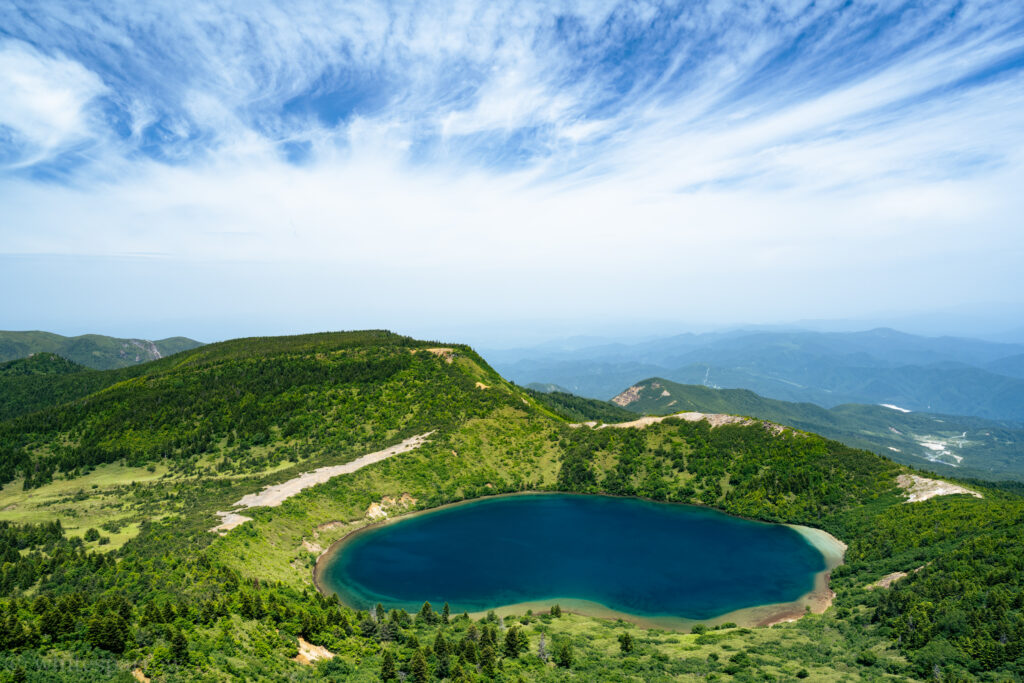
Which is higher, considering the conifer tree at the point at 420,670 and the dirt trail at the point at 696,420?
the dirt trail at the point at 696,420

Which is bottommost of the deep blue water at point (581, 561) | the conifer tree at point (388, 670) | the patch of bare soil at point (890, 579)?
the deep blue water at point (581, 561)

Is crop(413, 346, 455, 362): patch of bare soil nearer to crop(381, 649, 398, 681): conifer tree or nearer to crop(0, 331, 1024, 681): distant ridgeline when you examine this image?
crop(0, 331, 1024, 681): distant ridgeline

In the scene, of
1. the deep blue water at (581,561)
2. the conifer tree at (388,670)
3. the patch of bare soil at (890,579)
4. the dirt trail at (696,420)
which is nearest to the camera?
the conifer tree at (388,670)

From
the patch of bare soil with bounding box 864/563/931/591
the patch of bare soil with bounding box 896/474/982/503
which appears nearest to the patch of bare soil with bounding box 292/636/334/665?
the patch of bare soil with bounding box 864/563/931/591

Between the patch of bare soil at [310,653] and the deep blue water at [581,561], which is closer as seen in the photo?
the patch of bare soil at [310,653]

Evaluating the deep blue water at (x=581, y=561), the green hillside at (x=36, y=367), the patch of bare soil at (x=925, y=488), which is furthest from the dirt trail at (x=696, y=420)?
the green hillside at (x=36, y=367)

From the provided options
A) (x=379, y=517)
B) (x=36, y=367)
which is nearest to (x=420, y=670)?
(x=379, y=517)

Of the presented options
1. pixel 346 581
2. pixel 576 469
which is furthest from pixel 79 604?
pixel 576 469

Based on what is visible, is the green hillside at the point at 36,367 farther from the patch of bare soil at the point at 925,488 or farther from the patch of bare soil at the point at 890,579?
the patch of bare soil at the point at 925,488
